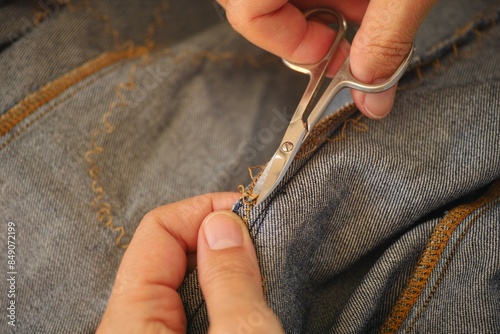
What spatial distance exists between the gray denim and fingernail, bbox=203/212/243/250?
4cm

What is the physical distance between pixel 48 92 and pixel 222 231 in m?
0.56

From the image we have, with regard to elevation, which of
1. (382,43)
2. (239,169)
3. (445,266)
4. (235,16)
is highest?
(235,16)

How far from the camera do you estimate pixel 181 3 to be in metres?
1.22

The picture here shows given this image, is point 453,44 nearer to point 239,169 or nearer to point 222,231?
point 239,169

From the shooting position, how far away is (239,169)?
1066 mm

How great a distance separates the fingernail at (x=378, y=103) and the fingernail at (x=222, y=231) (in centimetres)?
34

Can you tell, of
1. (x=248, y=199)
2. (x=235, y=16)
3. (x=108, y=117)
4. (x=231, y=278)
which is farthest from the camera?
(x=108, y=117)

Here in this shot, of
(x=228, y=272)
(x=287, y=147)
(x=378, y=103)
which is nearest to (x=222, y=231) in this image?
(x=228, y=272)

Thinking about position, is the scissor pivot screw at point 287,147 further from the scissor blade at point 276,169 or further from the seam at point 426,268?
the seam at point 426,268

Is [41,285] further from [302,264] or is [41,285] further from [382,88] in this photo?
[382,88]

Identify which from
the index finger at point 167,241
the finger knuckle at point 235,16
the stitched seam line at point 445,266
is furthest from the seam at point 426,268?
the finger knuckle at point 235,16

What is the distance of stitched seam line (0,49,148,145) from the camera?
0.94m

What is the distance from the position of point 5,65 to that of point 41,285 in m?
0.50

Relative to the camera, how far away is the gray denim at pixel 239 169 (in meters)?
0.79
